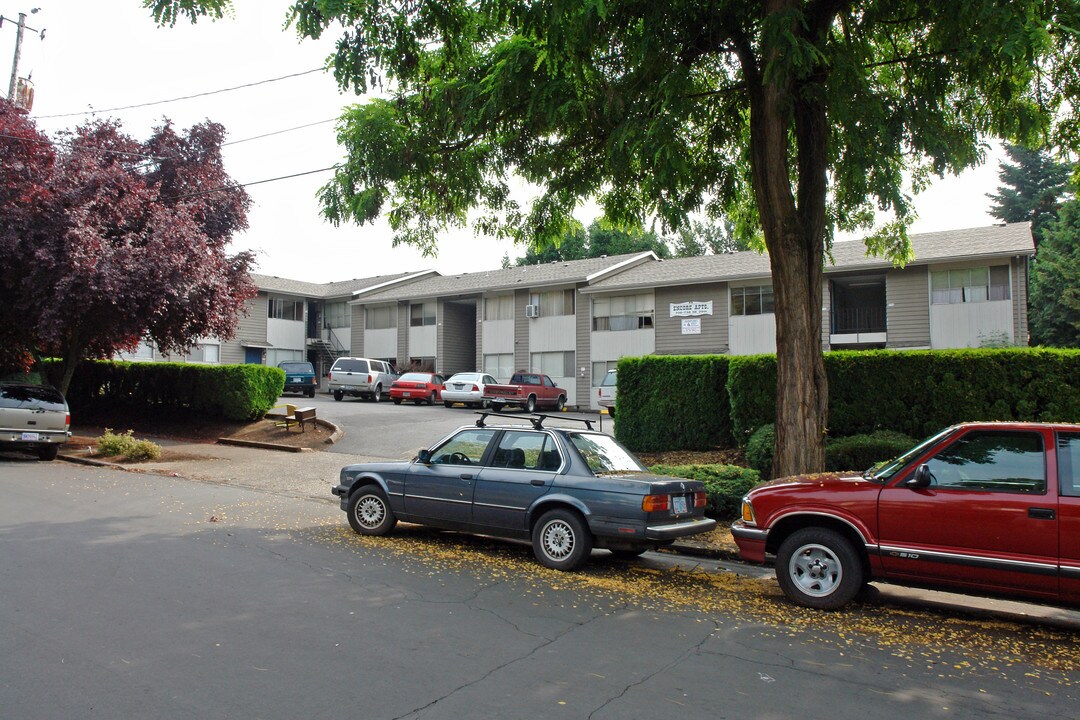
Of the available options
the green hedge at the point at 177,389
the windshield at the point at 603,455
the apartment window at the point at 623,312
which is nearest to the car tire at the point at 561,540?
the windshield at the point at 603,455

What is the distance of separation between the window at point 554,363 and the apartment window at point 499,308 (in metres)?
2.59

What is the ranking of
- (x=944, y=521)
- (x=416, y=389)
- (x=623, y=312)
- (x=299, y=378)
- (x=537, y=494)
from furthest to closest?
(x=299, y=378) < (x=623, y=312) < (x=416, y=389) < (x=537, y=494) < (x=944, y=521)

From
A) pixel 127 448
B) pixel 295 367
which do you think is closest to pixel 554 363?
pixel 295 367

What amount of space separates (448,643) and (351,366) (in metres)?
31.3

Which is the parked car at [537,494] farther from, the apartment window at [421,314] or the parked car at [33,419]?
the apartment window at [421,314]

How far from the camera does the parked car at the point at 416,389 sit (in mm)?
33719

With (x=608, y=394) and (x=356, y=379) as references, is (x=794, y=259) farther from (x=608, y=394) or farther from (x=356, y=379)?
(x=356, y=379)

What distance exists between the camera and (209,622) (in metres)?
5.65

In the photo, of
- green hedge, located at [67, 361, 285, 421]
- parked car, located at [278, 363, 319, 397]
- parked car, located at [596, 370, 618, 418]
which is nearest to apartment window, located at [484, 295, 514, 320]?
parked car, located at [278, 363, 319, 397]

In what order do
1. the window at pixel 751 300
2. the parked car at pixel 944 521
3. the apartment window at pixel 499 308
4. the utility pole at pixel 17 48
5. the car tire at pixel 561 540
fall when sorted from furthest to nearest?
the apartment window at pixel 499 308 → the window at pixel 751 300 → the utility pole at pixel 17 48 → the car tire at pixel 561 540 → the parked car at pixel 944 521

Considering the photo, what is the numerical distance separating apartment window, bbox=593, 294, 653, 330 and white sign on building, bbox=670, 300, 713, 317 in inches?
50.2

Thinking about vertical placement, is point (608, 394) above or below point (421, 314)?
below

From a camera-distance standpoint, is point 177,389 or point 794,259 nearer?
point 794,259

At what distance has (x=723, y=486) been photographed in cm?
1074
